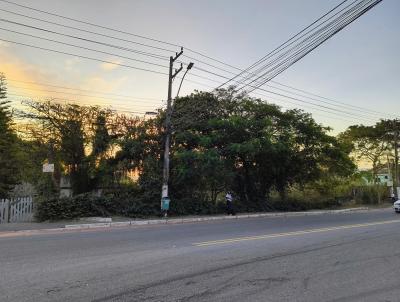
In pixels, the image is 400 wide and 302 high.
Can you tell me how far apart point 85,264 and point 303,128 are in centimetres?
2538

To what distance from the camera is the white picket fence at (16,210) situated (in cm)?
1945

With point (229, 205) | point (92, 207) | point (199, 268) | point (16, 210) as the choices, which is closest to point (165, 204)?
point (92, 207)

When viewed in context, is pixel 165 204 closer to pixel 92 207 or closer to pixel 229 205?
pixel 92 207

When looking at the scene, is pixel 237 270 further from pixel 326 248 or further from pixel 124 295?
pixel 326 248

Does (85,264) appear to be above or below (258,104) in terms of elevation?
below

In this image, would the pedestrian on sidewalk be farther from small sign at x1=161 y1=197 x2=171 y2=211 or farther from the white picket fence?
the white picket fence

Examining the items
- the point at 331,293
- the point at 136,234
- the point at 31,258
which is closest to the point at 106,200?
the point at 136,234

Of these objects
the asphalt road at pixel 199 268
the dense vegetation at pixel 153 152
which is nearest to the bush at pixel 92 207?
the dense vegetation at pixel 153 152

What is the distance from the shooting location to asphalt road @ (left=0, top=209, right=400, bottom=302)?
6453 millimetres

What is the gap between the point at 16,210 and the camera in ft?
65.3

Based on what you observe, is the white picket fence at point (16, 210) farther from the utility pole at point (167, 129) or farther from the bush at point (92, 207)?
the utility pole at point (167, 129)

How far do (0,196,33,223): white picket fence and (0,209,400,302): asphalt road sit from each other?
752 cm

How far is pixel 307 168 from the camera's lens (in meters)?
32.8

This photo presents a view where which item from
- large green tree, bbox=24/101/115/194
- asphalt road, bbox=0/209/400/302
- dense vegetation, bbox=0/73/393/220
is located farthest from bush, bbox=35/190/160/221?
asphalt road, bbox=0/209/400/302
